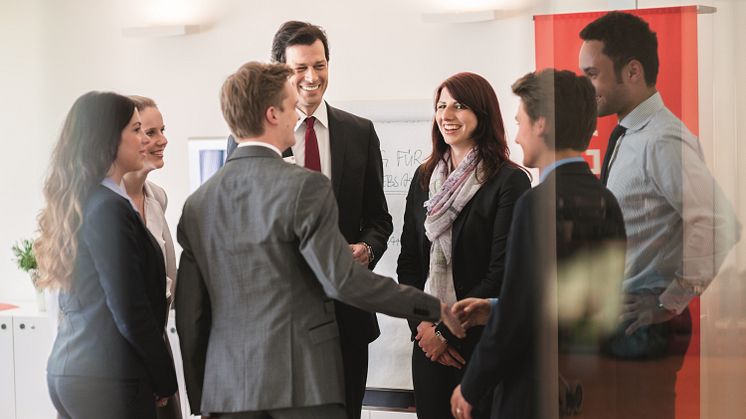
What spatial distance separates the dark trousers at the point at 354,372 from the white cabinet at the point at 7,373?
0.69 metres

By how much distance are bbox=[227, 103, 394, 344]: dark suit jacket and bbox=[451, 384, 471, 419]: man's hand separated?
0.20 meters

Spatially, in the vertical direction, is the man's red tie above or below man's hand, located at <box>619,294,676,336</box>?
above

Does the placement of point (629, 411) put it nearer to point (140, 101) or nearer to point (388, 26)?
point (388, 26)

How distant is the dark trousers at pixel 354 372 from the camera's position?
1722 mm

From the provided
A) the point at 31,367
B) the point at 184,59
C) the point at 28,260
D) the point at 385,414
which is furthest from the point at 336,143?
the point at 385,414

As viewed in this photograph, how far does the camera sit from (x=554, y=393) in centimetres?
158

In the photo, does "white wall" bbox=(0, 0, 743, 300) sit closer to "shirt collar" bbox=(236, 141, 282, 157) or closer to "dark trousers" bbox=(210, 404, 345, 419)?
"shirt collar" bbox=(236, 141, 282, 157)

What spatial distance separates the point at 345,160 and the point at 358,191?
0.07 m

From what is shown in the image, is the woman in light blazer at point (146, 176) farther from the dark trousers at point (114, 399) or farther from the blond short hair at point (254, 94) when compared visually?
the blond short hair at point (254, 94)

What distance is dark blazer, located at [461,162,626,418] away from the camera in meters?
1.53

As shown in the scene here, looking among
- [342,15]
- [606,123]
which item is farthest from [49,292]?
[606,123]

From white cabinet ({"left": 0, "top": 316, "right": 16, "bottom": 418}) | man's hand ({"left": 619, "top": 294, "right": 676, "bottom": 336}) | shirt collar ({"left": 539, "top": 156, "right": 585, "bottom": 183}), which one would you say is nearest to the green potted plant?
white cabinet ({"left": 0, "top": 316, "right": 16, "bottom": 418})

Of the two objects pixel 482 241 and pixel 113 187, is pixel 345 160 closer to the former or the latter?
pixel 482 241

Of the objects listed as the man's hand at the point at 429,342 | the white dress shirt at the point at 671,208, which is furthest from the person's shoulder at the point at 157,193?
the white dress shirt at the point at 671,208
